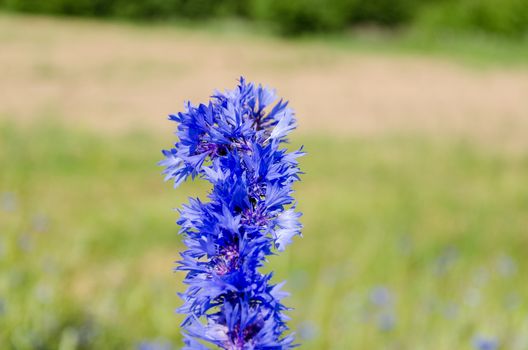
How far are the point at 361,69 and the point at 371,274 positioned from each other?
1486 cm

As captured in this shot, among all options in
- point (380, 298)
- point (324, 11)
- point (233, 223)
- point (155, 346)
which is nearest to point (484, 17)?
point (324, 11)

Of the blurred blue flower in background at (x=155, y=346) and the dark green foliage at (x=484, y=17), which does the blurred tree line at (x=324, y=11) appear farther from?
the blurred blue flower in background at (x=155, y=346)

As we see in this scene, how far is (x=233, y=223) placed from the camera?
31.9 inches

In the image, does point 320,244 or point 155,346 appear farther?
point 320,244

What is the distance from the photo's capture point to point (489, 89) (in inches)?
643

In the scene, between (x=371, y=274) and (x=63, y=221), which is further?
(x=63, y=221)

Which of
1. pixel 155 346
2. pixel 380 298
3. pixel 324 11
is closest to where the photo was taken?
pixel 155 346

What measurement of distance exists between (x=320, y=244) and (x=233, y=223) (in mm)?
5071

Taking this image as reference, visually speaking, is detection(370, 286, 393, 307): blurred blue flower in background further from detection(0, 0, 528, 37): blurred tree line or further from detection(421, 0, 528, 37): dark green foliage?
detection(421, 0, 528, 37): dark green foliage

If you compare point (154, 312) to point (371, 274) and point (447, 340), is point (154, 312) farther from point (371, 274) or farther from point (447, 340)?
point (371, 274)

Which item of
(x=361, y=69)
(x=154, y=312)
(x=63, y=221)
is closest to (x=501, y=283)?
(x=154, y=312)

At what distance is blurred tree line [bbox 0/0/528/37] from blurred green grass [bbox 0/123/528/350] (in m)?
15.3

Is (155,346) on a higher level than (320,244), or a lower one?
lower

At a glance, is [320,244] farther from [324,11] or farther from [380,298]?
[324,11]
